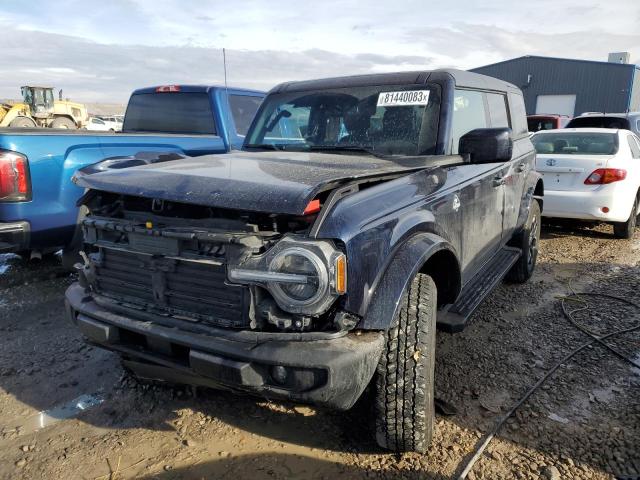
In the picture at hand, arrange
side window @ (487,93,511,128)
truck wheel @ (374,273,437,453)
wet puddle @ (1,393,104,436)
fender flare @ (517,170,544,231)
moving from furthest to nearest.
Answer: fender flare @ (517,170,544,231) → side window @ (487,93,511,128) → wet puddle @ (1,393,104,436) → truck wheel @ (374,273,437,453)

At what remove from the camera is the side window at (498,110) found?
4238 millimetres

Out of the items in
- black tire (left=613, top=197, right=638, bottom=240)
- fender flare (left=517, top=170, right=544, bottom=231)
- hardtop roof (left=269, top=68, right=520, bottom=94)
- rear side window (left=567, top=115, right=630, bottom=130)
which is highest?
hardtop roof (left=269, top=68, right=520, bottom=94)

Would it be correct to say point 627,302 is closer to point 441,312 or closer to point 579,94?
point 441,312

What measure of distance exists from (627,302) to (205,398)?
150 inches

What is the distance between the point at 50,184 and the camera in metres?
3.96

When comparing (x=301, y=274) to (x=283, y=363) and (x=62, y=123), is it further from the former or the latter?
(x=62, y=123)

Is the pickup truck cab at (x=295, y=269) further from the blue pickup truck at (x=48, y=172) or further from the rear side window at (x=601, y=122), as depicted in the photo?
the rear side window at (x=601, y=122)

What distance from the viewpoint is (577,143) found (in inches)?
280

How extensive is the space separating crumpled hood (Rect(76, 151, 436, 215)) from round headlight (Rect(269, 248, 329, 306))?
18 centimetres


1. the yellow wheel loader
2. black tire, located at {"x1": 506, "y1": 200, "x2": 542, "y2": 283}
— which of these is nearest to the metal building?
the yellow wheel loader

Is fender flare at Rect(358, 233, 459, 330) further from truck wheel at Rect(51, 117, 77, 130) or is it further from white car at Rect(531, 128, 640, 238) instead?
truck wheel at Rect(51, 117, 77, 130)

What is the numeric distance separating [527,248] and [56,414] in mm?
4257

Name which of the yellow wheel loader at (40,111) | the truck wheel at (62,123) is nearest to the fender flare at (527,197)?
the yellow wheel loader at (40,111)

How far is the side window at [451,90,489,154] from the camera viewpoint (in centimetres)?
338
